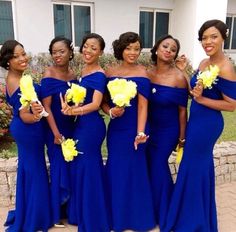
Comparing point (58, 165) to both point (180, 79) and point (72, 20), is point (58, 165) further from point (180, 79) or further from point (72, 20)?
point (72, 20)

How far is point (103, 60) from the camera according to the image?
9.41 m

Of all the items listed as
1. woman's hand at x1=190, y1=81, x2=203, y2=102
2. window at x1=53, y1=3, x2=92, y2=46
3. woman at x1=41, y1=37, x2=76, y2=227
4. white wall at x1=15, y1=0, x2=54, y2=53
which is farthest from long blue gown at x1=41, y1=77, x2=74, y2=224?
window at x1=53, y1=3, x2=92, y2=46

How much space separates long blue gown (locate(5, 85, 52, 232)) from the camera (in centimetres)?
316

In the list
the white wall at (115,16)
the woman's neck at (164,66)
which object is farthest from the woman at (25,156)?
the white wall at (115,16)

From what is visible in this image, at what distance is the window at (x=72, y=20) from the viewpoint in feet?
32.8

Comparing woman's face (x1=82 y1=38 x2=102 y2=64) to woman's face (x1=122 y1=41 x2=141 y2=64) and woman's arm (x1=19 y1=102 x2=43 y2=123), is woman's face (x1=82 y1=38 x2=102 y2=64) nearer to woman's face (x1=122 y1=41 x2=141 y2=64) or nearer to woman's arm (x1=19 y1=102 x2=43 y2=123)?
woman's face (x1=122 y1=41 x2=141 y2=64)

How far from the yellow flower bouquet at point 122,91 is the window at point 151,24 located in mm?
9103

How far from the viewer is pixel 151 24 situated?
11664 millimetres

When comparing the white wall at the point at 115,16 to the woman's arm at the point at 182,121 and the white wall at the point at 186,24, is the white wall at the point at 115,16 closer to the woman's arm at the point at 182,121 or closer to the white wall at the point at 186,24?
the white wall at the point at 186,24

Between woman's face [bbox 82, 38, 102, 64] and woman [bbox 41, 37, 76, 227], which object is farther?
woman [bbox 41, 37, 76, 227]

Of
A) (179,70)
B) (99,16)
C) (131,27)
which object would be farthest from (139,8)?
(179,70)

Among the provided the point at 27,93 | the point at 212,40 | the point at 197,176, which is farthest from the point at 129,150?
the point at 212,40

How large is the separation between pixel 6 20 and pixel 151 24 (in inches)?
209

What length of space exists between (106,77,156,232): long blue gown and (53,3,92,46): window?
25.2 ft
